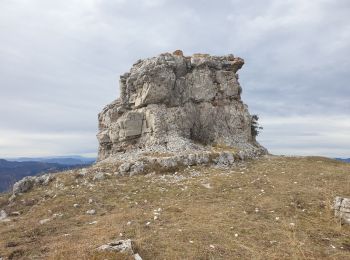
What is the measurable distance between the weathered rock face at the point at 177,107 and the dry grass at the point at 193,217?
12411 mm

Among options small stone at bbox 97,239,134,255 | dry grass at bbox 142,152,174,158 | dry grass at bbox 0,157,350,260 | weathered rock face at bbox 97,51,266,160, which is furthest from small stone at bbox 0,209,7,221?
weathered rock face at bbox 97,51,266,160

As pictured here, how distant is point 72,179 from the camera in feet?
99.3

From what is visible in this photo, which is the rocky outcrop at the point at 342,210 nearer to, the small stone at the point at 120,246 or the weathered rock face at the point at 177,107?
the small stone at the point at 120,246

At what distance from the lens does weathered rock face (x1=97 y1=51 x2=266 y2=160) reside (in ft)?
142

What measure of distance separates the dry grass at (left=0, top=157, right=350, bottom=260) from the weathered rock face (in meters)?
12.4

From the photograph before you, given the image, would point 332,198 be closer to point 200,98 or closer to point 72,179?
point 72,179

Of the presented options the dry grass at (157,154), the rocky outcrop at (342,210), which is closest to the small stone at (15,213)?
the dry grass at (157,154)

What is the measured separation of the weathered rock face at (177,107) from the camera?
43.2 meters

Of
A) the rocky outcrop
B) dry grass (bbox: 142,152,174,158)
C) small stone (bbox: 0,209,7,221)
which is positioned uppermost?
dry grass (bbox: 142,152,174,158)

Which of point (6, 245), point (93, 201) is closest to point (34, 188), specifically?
point (93, 201)

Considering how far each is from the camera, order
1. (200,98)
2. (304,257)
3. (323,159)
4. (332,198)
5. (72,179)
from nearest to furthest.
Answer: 1. (304,257)
2. (332,198)
3. (72,179)
4. (323,159)
5. (200,98)

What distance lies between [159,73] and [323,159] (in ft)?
72.5

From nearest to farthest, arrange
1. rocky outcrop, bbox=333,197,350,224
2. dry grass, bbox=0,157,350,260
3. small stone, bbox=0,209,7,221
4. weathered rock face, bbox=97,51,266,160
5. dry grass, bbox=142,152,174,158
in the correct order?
dry grass, bbox=0,157,350,260
rocky outcrop, bbox=333,197,350,224
small stone, bbox=0,209,7,221
dry grass, bbox=142,152,174,158
weathered rock face, bbox=97,51,266,160

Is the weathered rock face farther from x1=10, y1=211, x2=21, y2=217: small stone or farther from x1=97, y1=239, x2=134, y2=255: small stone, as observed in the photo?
A: x1=97, y1=239, x2=134, y2=255: small stone
